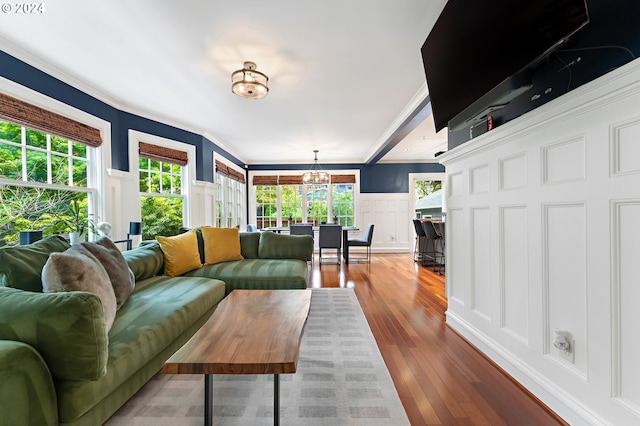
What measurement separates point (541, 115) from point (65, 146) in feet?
13.8

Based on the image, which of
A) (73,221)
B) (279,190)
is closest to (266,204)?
(279,190)

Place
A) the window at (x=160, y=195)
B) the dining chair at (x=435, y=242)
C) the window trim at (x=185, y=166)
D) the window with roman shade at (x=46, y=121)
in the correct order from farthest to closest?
the dining chair at (x=435, y=242) < the window at (x=160, y=195) < the window trim at (x=185, y=166) < the window with roman shade at (x=46, y=121)

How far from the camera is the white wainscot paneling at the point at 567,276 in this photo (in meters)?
1.30

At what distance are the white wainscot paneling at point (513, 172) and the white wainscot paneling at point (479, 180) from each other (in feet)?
0.55

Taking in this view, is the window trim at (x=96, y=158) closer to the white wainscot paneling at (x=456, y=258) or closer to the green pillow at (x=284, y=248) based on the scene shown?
the green pillow at (x=284, y=248)

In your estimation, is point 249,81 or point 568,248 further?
point 249,81

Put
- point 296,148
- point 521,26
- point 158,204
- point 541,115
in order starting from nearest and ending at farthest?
point 521,26 < point 541,115 < point 158,204 < point 296,148

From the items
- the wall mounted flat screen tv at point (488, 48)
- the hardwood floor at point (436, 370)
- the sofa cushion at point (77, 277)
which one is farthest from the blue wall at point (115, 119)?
the hardwood floor at point (436, 370)

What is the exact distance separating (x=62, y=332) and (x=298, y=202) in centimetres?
658

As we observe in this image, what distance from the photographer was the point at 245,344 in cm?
120

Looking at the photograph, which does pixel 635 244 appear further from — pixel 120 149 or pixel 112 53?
pixel 120 149

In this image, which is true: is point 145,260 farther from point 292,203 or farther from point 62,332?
point 292,203

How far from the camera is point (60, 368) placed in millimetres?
1066

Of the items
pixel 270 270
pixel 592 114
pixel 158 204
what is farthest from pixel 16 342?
pixel 158 204
